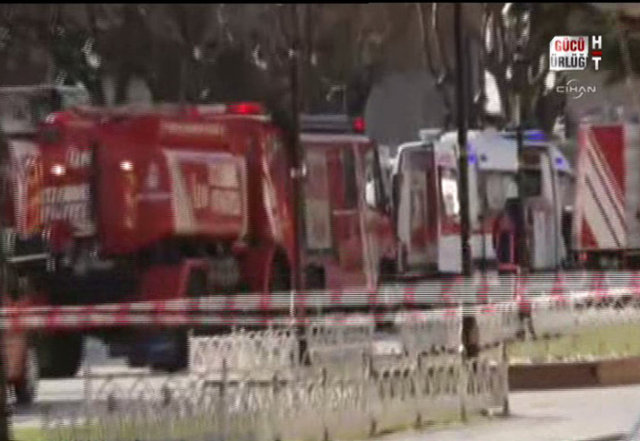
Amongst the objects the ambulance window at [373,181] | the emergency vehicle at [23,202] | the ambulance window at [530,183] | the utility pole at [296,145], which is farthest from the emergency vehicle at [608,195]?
the emergency vehicle at [23,202]

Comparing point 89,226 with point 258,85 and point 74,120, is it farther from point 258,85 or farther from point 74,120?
point 258,85

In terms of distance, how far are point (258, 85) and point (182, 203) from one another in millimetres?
308

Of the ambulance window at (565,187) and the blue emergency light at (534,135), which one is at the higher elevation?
the blue emergency light at (534,135)

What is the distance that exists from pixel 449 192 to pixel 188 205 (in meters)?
0.60

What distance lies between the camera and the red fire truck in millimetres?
2766

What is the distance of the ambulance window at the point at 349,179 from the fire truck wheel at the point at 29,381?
778 millimetres

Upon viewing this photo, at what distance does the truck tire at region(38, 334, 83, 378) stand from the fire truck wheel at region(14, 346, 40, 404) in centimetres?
1

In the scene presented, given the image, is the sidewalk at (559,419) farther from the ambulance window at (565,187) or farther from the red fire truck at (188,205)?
the red fire truck at (188,205)

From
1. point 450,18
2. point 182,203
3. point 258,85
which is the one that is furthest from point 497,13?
point 182,203

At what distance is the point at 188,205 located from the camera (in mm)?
2785

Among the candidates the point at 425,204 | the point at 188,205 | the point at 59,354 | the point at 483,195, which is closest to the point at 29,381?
the point at 59,354

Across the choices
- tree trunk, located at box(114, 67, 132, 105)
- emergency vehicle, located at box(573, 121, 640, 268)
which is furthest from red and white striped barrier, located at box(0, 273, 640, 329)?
tree trunk, located at box(114, 67, 132, 105)

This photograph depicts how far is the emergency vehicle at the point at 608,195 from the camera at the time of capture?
10.2ft

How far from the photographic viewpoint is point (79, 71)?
Result: 2.79 meters
